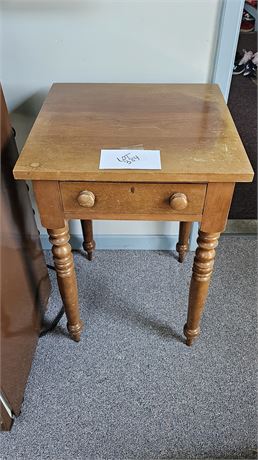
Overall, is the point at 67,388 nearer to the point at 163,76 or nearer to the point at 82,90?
the point at 82,90

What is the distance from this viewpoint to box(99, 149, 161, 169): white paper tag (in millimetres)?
784

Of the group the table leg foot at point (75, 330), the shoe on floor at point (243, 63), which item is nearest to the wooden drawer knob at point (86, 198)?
the table leg foot at point (75, 330)

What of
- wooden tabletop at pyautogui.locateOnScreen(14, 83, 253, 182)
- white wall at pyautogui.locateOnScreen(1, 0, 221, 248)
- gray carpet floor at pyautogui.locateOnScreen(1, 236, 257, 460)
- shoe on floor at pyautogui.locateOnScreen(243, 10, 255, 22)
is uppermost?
white wall at pyautogui.locateOnScreen(1, 0, 221, 248)

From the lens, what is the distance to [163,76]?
113 centimetres

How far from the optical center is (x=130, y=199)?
32.8 inches

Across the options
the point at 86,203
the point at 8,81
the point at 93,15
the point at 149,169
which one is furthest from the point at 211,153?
the point at 8,81

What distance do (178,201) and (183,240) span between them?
572mm

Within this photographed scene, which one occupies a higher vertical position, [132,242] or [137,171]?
[137,171]

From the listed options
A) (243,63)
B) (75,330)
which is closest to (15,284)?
(75,330)

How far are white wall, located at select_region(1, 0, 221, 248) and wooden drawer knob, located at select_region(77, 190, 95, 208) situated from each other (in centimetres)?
49

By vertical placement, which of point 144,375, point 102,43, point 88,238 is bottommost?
point 144,375

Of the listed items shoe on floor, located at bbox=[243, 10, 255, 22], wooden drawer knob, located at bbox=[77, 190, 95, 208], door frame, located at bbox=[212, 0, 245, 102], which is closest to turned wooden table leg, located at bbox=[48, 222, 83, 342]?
wooden drawer knob, located at bbox=[77, 190, 95, 208]

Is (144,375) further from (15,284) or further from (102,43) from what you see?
(102,43)

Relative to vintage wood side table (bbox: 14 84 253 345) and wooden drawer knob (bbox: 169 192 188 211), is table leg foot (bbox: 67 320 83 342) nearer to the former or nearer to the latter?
vintage wood side table (bbox: 14 84 253 345)
